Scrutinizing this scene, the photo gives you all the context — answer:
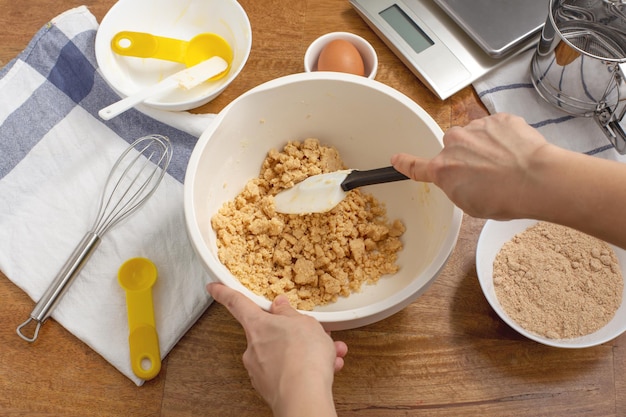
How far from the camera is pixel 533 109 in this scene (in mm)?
1012

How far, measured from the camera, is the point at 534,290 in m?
0.85

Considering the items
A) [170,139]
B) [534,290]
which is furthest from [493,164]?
[170,139]

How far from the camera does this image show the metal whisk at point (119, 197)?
2.85 feet

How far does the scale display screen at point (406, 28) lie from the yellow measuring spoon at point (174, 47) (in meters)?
0.30

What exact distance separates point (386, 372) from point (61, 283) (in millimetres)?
522

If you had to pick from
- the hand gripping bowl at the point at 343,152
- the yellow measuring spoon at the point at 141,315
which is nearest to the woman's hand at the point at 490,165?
the hand gripping bowl at the point at 343,152

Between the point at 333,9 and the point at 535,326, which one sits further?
the point at 333,9

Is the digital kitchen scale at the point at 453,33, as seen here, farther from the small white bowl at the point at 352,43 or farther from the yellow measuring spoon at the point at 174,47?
the yellow measuring spoon at the point at 174,47

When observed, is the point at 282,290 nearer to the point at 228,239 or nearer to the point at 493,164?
the point at 228,239

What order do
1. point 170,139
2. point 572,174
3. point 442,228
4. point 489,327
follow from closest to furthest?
point 572,174 → point 442,228 → point 489,327 → point 170,139

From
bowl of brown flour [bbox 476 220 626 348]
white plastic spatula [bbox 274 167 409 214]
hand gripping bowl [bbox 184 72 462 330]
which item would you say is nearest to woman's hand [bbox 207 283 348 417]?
hand gripping bowl [bbox 184 72 462 330]

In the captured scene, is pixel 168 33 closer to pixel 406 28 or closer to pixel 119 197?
pixel 119 197

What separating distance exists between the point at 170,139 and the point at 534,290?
0.66 metres

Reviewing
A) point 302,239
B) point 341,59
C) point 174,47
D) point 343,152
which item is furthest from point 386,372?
point 174,47
